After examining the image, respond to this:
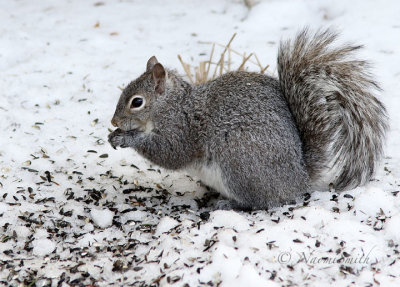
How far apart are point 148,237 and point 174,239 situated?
0.24m

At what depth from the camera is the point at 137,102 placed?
2975mm

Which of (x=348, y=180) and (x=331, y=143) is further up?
(x=331, y=143)

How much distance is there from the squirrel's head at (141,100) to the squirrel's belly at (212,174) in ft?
1.07

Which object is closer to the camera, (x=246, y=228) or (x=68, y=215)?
(x=246, y=228)

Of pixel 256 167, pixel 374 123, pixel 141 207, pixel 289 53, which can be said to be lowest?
pixel 141 207

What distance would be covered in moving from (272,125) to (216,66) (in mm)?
1360

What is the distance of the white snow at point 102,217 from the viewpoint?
2.81 m

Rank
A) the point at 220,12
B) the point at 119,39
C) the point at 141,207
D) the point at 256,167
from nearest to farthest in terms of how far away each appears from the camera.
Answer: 1. the point at 256,167
2. the point at 141,207
3. the point at 119,39
4. the point at 220,12

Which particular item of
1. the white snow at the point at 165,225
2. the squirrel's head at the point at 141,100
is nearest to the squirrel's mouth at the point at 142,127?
the squirrel's head at the point at 141,100

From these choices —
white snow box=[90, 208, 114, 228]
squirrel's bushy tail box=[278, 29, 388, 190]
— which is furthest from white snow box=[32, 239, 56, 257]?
squirrel's bushy tail box=[278, 29, 388, 190]

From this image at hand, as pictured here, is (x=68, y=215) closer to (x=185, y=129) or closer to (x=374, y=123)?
(x=185, y=129)

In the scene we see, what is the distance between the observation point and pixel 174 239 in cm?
242

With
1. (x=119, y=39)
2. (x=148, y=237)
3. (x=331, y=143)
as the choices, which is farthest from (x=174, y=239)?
(x=119, y=39)
